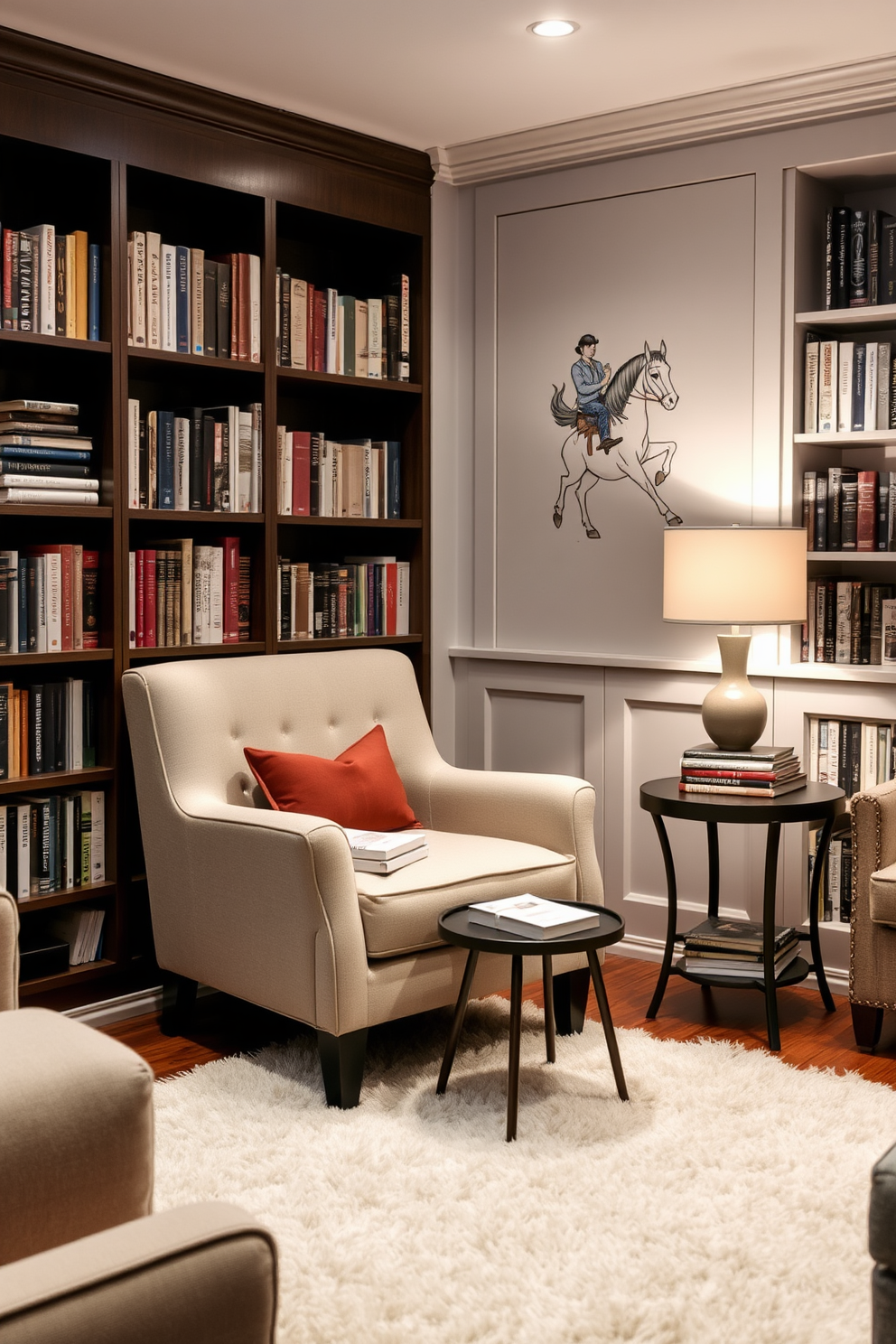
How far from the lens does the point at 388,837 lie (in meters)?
3.04

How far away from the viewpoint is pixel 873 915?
3.12m

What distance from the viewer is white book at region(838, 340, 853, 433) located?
143 inches

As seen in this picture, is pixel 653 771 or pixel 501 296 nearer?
pixel 653 771

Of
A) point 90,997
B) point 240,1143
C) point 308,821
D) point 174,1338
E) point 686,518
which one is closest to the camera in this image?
point 174,1338

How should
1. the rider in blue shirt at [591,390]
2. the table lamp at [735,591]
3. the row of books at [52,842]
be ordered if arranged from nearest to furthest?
the row of books at [52,842] → the table lamp at [735,591] → the rider in blue shirt at [591,390]

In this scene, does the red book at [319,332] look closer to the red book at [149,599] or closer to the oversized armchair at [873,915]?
the red book at [149,599]

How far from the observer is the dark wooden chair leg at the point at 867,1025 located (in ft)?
10.5

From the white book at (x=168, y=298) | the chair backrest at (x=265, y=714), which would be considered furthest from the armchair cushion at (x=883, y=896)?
the white book at (x=168, y=298)

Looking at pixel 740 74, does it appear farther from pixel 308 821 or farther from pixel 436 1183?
pixel 436 1183

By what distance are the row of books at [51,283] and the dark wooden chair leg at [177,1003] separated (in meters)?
1.65

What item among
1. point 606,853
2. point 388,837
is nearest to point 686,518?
point 606,853

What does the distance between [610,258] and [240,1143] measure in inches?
109

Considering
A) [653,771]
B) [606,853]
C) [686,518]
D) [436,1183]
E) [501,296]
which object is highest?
[501,296]

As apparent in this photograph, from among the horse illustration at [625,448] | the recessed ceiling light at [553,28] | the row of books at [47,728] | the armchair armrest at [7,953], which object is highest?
the recessed ceiling light at [553,28]
